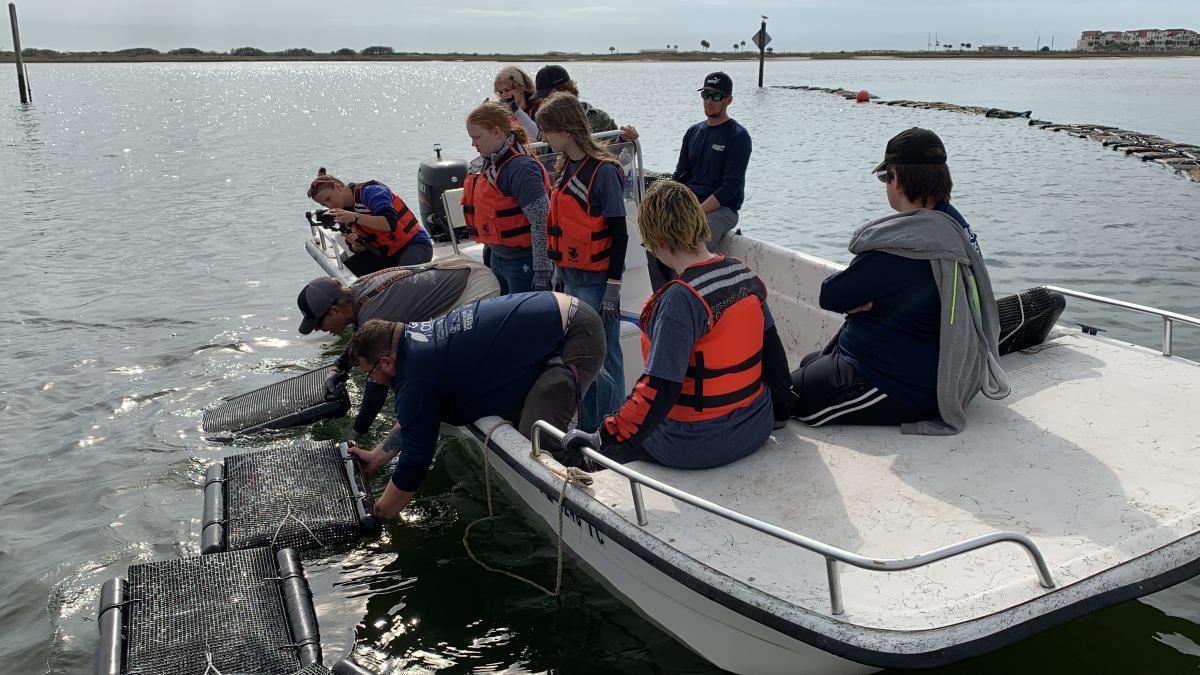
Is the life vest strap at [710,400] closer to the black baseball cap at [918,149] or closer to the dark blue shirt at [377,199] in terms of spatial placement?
the black baseball cap at [918,149]

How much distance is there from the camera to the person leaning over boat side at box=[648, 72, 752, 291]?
18.6 ft

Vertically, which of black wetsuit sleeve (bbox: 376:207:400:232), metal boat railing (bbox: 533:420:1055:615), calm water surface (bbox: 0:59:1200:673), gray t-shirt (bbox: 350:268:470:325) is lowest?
calm water surface (bbox: 0:59:1200:673)

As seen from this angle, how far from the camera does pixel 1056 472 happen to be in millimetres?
3480

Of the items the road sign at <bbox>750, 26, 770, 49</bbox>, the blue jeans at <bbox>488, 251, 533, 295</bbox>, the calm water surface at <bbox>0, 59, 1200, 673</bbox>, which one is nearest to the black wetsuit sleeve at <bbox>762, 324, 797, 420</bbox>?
the calm water surface at <bbox>0, 59, 1200, 673</bbox>

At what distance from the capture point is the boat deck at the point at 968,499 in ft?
9.47

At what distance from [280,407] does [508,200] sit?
86.7 inches

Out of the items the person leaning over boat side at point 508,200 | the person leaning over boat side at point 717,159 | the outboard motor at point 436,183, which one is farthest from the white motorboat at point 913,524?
the outboard motor at point 436,183

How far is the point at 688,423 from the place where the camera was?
3.55m

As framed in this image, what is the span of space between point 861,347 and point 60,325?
8.53 m

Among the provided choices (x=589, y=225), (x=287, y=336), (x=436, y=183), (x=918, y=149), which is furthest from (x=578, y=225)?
(x=287, y=336)

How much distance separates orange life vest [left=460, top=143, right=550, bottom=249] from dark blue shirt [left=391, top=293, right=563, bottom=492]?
1.24 meters

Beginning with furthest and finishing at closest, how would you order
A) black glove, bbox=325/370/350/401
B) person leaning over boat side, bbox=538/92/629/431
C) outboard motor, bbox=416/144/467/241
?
outboard motor, bbox=416/144/467/241 < black glove, bbox=325/370/350/401 < person leaning over boat side, bbox=538/92/629/431

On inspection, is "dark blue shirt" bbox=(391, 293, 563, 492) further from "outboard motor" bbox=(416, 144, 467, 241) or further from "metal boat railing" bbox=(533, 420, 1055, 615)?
"outboard motor" bbox=(416, 144, 467, 241)

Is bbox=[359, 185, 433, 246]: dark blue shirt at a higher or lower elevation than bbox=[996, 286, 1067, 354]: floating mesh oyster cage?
higher
